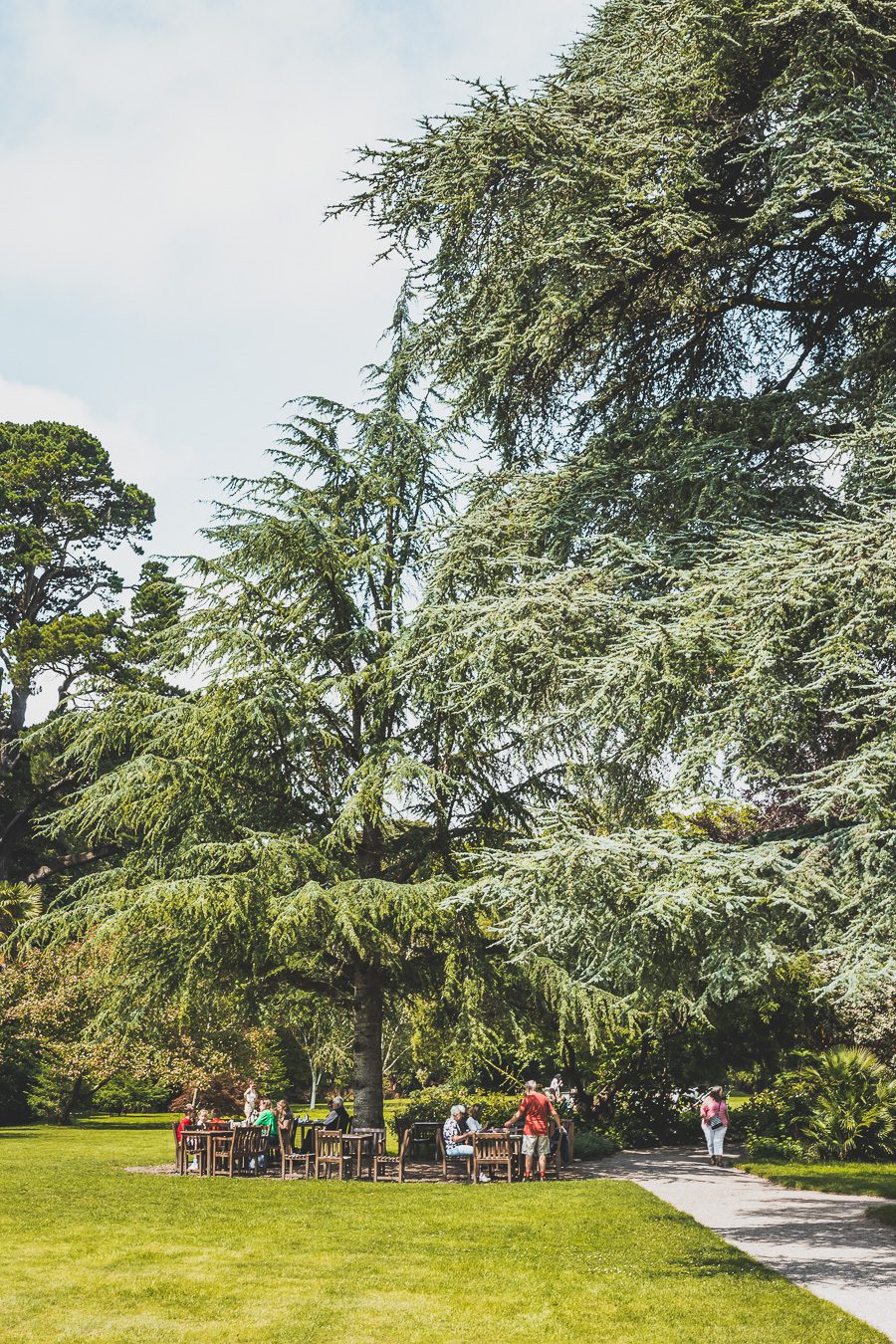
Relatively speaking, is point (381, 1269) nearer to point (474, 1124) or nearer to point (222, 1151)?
point (474, 1124)

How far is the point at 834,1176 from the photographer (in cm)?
1444

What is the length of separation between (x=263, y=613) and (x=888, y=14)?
1103cm

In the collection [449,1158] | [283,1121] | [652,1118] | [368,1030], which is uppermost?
[368,1030]

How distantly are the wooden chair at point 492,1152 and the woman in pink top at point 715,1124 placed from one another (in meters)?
3.58

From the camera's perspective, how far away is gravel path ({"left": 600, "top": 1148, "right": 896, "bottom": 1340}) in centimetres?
782

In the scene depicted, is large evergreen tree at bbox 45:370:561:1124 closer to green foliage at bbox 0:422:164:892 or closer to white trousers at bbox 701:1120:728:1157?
white trousers at bbox 701:1120:728:1157

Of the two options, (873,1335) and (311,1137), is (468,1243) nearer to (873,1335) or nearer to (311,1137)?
(873,1335)

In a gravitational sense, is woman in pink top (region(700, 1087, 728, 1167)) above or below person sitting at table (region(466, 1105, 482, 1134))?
below

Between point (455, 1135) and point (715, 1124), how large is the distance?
391 cm

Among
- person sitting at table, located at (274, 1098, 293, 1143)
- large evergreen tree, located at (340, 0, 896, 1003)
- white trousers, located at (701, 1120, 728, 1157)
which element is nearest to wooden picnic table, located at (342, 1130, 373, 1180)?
person sitting at table, located at (274, 1098, 293, 1143)

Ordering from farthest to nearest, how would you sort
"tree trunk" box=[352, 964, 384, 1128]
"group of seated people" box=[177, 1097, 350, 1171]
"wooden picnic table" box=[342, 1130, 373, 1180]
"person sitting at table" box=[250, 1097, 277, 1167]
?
1. "tree trunk" box=[352, 964, 384, 1128]
2. "person sitting at table" box=[250, 1097, 277, 1167]
3. "group of seated people" box=[177, 1097, 350, 1171]
4. "wooden picnic table" box=[342, 1130, 373, 1180]

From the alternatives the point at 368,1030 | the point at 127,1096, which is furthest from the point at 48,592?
the point at 368,1030

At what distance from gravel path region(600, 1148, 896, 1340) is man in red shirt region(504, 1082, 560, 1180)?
1.19 metres

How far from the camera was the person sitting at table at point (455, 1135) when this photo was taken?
1490cm
